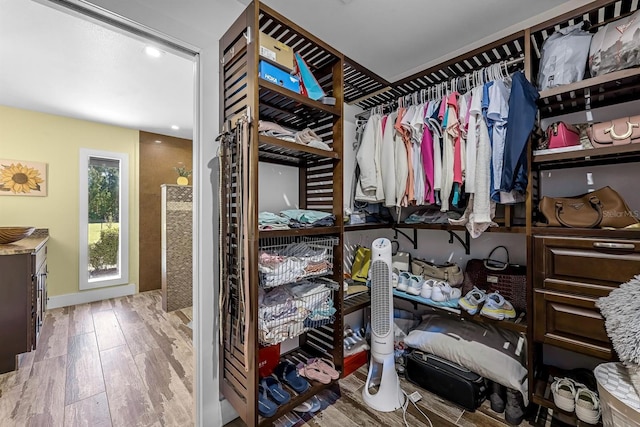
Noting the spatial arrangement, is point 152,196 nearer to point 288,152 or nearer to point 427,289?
point 288,152

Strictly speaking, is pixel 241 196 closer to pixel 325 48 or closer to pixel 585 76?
pixel 325 48

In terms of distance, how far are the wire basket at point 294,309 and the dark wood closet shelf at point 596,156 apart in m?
1.40

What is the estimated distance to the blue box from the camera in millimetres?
1343

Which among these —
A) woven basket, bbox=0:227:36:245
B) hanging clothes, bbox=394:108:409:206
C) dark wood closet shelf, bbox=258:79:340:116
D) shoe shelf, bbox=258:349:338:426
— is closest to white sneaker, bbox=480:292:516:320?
hanging clothes, bbox=394:108:409:206

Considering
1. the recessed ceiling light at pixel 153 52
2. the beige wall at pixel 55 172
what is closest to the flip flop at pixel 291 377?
the recessed ceiling light at pixel 153 52

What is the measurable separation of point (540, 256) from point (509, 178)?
446 millimetres

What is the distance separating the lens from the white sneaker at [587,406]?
1.26m

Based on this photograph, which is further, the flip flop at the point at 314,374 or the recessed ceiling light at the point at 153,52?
the recessed ceiling light at the point at 153,52

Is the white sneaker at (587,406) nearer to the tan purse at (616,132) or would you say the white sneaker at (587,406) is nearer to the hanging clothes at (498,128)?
the hanging clothes at (498,128)

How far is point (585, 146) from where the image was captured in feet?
4.38

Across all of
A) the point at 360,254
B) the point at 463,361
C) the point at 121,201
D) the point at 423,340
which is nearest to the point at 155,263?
the point at 121,201

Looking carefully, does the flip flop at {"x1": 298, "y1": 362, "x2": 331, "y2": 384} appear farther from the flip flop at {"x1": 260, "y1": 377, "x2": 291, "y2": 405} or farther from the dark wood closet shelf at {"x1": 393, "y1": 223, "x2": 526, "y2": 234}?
the dark wood closet shelf at {"x1": 393, "y1": 223, "x2": 526, "y2": 234}

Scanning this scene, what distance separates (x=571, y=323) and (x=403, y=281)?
0.97 meters

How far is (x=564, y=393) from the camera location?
1.37 m
